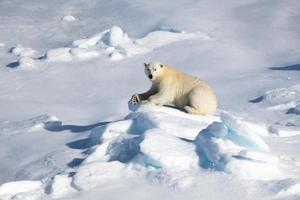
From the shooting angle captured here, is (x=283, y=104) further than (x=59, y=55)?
No

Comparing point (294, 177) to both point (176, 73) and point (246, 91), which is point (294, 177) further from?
point (246, 91)

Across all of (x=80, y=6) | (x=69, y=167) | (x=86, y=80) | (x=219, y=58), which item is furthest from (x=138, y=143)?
(x=80, y=6)

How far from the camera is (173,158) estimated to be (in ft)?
15.7

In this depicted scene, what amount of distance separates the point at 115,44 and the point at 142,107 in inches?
323

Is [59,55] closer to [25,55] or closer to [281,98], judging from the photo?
[25,55]

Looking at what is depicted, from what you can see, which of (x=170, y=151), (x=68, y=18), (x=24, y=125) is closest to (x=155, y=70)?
(x=170, y=151)

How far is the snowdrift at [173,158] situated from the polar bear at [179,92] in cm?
78

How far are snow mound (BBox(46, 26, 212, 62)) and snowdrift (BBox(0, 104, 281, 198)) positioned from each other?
27.2 feet

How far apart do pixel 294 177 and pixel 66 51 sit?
1059 cm

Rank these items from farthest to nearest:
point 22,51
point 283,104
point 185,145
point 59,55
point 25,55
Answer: point 22,51 < point 25,55 < point 59,55 < point 283,104 < point 185,145

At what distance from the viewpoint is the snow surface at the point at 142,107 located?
4594 mm

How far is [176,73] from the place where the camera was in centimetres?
674

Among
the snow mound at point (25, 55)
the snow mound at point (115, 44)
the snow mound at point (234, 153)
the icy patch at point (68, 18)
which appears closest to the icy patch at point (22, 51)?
the snow mound at point (25, 55)

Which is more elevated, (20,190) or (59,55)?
(20,190)
